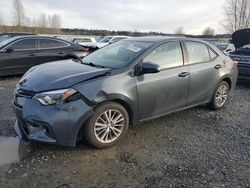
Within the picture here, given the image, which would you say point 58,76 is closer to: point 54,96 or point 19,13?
point 54,96

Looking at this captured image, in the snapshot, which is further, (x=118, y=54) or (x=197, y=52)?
(x=197, y=52)

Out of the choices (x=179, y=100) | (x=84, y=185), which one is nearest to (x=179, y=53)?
(x=179, y=100)

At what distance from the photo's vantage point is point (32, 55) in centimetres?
930

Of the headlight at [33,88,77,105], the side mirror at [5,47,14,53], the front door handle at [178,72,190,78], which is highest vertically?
the side mirror at [5,47,14,53]

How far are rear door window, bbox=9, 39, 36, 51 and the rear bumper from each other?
6.03 m

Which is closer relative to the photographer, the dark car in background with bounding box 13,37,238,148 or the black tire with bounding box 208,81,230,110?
the dark car in background with bounding box 13,37,238,148

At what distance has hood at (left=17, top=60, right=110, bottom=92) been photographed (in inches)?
144

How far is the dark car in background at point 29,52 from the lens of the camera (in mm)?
A: 8875

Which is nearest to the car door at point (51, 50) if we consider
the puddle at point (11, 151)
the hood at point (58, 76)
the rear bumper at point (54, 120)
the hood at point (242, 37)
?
the hood at point (58, 76)

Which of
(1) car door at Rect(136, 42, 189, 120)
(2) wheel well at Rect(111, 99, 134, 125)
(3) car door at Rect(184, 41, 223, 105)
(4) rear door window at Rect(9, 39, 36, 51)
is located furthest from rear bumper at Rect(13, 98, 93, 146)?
(4) rear door window at Rect(9, 39, 36, 51)

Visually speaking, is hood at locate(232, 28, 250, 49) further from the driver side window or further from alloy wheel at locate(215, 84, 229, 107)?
the driver side window

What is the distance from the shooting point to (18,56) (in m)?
9.03

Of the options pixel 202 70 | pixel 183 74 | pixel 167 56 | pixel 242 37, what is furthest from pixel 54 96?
pixel 242 37

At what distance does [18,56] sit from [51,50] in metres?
1.19
